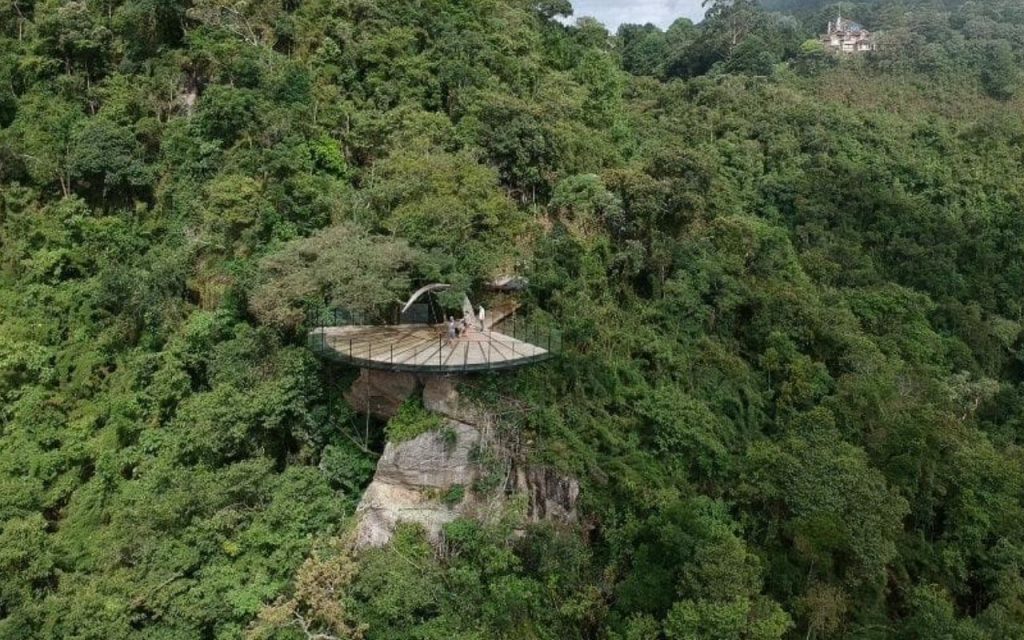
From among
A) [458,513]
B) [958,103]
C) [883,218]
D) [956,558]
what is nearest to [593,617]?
[458,513]

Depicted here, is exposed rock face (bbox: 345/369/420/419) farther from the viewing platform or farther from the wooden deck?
the wooden deck

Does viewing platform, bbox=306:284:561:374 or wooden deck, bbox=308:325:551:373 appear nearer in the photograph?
wooden deck, bbox=308:325:551:373

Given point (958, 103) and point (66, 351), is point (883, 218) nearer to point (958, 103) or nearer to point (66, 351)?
point (958, 103)

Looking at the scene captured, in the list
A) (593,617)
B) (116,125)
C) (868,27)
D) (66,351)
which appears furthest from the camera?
(868,27)

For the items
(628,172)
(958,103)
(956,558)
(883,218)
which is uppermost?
(958,103)

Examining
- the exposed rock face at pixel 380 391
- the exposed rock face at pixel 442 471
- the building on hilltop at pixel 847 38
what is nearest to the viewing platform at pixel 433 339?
the exposed rock face at pixel 380 391

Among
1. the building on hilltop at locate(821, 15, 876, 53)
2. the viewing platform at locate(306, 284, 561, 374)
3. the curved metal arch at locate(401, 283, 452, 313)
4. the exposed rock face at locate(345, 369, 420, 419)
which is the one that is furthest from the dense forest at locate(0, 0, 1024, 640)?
the building on hilltop at locate(821, 15, 876, 53)
